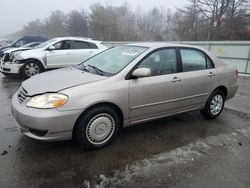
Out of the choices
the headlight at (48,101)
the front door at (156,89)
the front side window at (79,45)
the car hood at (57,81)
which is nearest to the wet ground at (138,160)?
the front door at (156,89)

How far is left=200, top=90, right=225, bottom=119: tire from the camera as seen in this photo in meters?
4.61

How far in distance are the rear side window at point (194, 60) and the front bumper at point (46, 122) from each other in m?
2.23

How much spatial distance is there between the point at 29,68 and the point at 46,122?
6.00 m

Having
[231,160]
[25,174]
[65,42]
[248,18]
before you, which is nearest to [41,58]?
[65,42]

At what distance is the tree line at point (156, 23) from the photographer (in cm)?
2705

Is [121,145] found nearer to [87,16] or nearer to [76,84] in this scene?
[76,84]

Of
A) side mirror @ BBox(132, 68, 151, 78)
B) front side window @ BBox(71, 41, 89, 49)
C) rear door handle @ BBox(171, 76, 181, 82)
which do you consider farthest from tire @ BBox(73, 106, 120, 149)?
front side window @ BBox(71, 41, 89, 49)

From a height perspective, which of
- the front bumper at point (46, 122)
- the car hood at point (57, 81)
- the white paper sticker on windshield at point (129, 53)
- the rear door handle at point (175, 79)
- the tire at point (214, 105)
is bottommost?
the tire at point (214, 105)

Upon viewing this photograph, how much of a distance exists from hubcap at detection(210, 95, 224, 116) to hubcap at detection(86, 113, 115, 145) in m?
2.40

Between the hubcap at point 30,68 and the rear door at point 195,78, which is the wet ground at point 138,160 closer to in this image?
the rear door at point 195,78

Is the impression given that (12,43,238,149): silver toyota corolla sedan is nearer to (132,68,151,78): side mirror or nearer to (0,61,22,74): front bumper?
(132,68,151,78): side mirror

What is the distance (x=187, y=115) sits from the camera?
496 centimetres

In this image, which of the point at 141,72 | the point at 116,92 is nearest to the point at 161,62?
the point at 141,72

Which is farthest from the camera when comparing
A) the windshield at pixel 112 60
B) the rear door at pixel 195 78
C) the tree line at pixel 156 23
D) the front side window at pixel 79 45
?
the tree line at pixel 156 23
